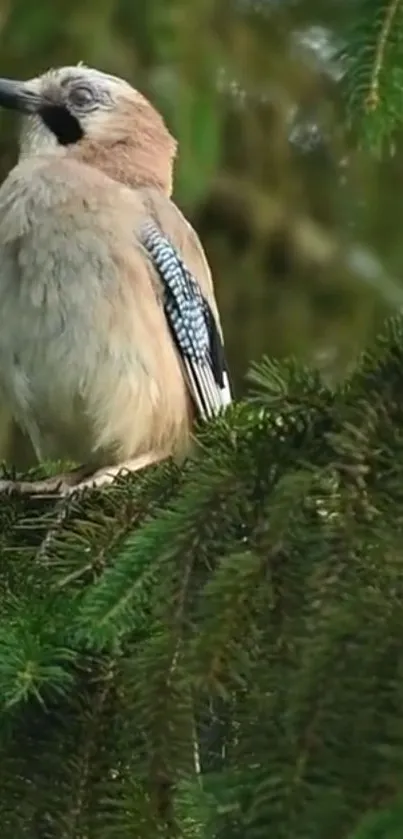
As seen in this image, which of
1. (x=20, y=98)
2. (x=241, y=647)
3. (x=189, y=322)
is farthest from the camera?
(x=20, y=98)

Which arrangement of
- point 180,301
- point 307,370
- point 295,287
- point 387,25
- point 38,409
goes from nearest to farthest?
1. point 307,370
2. point 387,25
3. point 38,409
4. point 180,301
5. point 295,287

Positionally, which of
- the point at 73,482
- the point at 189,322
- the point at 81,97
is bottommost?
the point at 73,482

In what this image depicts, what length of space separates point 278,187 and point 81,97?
105 centimetres

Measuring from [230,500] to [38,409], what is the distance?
120 cm

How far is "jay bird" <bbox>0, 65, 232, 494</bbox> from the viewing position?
9.62 feet

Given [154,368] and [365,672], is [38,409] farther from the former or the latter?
[365,672]

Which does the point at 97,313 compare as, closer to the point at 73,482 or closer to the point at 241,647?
the point at 73,482

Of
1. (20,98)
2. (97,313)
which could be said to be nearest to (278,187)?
(20,98)

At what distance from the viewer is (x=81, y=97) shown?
138 inches

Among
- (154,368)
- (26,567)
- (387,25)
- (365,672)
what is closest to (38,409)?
(154,368)

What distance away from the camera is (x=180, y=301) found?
3225 millimetres

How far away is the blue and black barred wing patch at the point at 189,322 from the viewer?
3.19m

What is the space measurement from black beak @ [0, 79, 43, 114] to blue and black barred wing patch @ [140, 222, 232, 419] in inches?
16.9

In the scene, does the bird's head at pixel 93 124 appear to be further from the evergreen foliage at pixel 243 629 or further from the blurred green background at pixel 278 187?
the evergreen foliage at pixel 243 629
